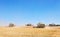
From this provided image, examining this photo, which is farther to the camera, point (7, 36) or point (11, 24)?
point (11, 24)

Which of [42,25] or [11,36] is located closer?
[11,36]

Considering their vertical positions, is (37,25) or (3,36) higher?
(37,25)

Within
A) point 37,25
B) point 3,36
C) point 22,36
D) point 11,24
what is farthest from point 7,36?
point 11,24

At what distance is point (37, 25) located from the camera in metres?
55.2

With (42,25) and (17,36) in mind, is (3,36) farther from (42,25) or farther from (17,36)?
(42,25)

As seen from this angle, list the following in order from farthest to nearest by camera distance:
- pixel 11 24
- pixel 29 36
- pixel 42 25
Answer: pixel 11 24 → pixel 42 25 → pixel 29 36

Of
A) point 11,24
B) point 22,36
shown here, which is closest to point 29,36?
point 22,36

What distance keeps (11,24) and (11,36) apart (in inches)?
1451

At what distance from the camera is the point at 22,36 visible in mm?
28828

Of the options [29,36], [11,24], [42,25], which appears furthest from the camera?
[11,24]

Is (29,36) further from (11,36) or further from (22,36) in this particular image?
(11,36)

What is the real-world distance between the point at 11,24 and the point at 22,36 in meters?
37.4

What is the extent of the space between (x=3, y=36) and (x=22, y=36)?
3.72 m

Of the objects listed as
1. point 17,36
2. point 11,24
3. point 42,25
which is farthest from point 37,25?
point 17,36
